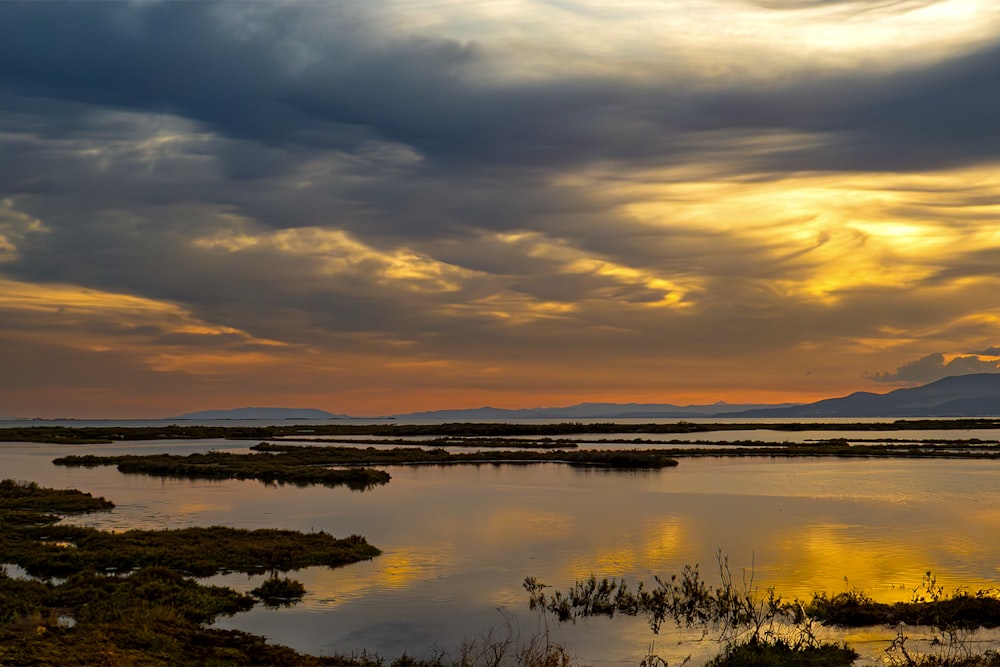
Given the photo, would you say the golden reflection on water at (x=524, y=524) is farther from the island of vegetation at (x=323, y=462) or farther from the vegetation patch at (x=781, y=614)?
the island of vegetation at (x=323, y=462)

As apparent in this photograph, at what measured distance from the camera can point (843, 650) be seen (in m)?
16.8

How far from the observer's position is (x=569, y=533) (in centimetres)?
3375

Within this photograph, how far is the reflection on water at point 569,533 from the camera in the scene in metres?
20.0

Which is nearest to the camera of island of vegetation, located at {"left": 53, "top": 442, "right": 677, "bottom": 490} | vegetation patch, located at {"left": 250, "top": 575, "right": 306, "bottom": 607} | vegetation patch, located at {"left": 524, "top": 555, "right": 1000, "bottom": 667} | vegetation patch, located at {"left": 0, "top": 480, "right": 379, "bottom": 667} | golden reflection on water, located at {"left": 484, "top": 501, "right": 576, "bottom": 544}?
vegetation patch, located at {"left": 0, "top": 480, "right": 379, "bottom": 667}

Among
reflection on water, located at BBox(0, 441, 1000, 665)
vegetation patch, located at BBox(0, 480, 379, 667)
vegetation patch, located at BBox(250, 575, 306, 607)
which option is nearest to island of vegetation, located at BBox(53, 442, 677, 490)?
reflection on water, located at BBox(0, 441, 1000, 665)

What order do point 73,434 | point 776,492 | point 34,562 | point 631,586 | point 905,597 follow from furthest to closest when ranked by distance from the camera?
point 73,434 → point 776,492 → point 34,562 → point 631,586 → point 905,597

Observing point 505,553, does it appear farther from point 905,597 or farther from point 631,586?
point 905,597

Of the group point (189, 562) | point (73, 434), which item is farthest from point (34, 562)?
point (73, 434)

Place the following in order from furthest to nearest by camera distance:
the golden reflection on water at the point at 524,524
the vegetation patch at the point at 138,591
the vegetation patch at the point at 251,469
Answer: the vegetation patch at the point at 251,469, the golden reflection on water at the point at 524,524, the vegetation patch at the point at 138,591

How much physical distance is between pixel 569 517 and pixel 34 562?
71.6ft

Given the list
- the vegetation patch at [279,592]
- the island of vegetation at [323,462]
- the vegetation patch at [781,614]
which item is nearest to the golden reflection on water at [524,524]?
the vegetation patch at [781,614]

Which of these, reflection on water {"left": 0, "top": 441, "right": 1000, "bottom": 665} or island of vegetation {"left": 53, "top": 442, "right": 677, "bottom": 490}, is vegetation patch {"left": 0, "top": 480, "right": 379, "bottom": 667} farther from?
island of vegetation {"left": 53, "top": 442, "right": 677, "bottom": 490}

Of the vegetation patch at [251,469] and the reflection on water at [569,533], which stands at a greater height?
the vegetation patch at [251,469]

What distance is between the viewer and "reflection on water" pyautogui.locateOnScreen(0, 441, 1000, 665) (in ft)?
65.7
